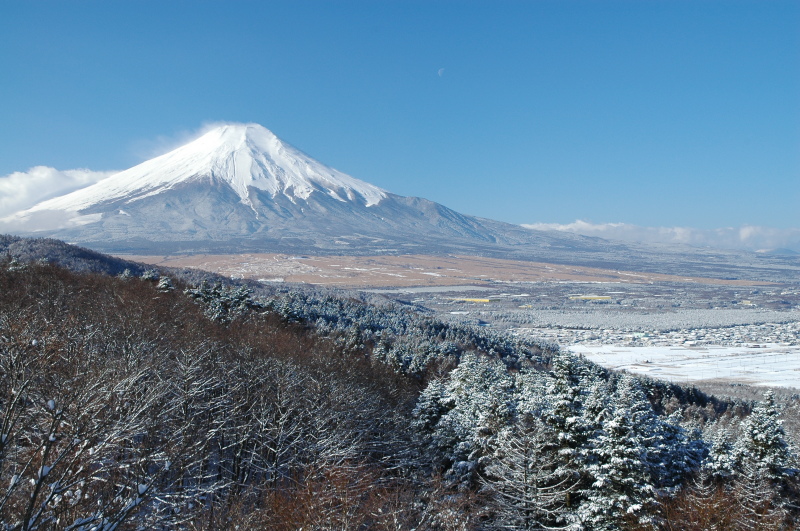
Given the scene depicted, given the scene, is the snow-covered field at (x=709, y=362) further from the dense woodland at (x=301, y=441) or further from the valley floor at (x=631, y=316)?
the dense woodland at (x=301, y=441)

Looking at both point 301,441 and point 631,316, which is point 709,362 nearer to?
point 631,316

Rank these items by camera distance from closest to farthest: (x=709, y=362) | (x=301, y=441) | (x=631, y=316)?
(x=301, y=441) < (x=709, y=362) < (x=631, y=316)

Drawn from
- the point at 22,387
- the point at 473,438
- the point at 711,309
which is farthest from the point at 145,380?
the point at 711,309

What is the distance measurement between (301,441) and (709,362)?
8143cm

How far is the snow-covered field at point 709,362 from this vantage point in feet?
227

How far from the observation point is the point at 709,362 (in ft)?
263

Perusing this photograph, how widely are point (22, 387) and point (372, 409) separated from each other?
16.9m

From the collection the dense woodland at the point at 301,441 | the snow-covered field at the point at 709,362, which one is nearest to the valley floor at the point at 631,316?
the snow-covered field at the point at 709,362

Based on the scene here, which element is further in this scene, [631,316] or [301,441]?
[631,316]

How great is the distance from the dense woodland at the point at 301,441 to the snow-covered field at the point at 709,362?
45701 millimetres

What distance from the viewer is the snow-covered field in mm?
69250

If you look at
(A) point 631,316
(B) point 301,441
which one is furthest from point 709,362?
(B) point 301,441

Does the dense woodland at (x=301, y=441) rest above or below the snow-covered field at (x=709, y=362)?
above

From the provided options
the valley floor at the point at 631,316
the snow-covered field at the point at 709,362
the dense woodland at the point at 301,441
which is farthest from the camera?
the valley floor at the point at 631,316
